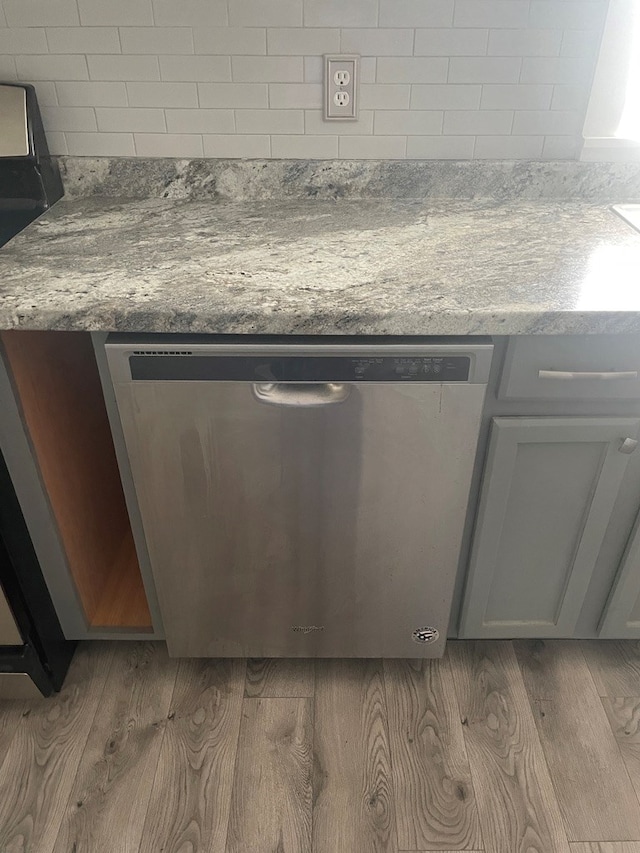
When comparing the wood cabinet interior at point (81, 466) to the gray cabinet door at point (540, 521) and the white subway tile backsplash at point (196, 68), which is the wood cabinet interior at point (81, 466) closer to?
the white subway tile backsplash at point (196, 68)

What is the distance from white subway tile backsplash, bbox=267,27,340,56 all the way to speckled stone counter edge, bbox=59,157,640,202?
0.22m

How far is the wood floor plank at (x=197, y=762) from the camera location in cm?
128

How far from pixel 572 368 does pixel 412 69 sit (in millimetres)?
787

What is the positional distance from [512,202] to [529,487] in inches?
27.8

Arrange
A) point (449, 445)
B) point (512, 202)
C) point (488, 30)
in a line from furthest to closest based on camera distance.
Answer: point (512, 202)
point (488, 30)
point (449, 445)

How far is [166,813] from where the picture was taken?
131 cm

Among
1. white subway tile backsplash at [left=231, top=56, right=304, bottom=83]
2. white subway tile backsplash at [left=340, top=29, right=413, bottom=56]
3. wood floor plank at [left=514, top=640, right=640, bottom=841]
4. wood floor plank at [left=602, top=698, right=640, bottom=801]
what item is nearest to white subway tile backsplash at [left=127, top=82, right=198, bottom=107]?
white subway tile backsplash at [left=231, top=56, right=304, bottom=83]

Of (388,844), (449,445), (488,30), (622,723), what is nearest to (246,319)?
(449,445)

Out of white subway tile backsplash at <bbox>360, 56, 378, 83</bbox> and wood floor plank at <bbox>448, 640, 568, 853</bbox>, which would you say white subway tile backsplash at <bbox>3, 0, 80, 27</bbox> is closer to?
white subway tile backsplash at <bbox>360, 56, 378, 83</bbox>

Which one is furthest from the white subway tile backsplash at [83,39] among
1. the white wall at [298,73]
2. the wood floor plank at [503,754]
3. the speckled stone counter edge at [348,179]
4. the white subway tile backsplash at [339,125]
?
the wood floor plank at [503,754]

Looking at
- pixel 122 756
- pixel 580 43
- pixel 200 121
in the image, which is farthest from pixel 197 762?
pixel 580 43

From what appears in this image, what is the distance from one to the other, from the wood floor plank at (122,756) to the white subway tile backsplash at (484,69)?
1.49 m

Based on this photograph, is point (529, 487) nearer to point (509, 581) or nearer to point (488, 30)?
point (509, 581)

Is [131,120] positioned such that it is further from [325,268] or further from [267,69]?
[325,268]
